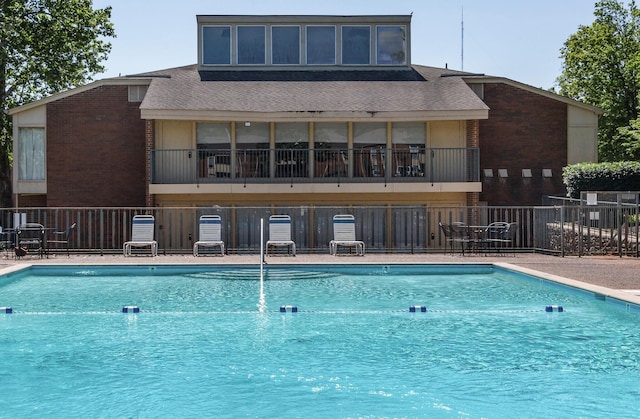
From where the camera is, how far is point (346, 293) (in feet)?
46.5

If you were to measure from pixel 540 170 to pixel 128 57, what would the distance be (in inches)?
752

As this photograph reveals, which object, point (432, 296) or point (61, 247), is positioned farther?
point (61, 247)

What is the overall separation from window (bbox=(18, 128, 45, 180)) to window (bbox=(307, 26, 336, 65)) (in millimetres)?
9992

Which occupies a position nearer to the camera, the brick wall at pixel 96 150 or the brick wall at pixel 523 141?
the brick wall at pixel 96 150

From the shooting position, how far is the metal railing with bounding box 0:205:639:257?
1967cm

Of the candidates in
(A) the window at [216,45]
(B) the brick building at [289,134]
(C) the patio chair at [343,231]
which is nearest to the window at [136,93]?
(B) the brick building at [289,134]

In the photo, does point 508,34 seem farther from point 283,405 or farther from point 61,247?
point 283,405

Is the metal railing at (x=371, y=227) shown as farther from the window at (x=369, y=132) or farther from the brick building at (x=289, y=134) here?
the window at (x=369, y=132)

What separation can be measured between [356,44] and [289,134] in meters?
5.04

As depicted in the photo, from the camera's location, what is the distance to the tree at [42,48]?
30.7 meters

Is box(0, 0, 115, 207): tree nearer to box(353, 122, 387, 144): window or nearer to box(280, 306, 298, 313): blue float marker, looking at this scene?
box(353, 122, 387, 144): window

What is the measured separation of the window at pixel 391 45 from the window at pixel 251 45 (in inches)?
169

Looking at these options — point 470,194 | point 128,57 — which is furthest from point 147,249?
point 128,57

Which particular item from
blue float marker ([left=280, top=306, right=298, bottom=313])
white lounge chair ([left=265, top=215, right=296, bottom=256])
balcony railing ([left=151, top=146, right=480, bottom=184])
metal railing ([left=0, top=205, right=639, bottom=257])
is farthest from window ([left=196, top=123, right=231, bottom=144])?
blue float marker ([left=280, top=306, right=298, bottom=313])
